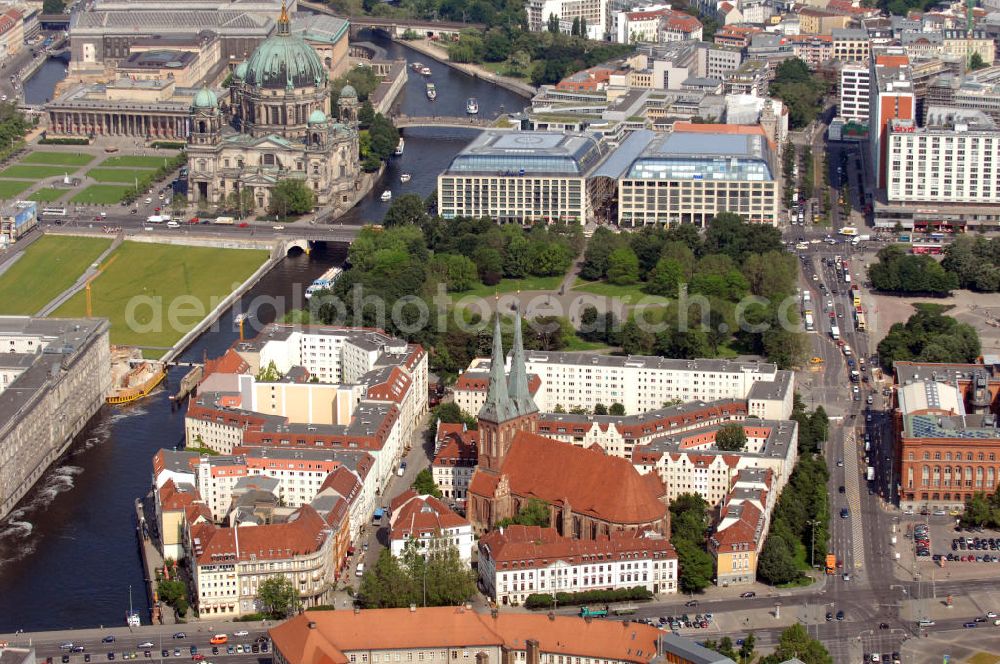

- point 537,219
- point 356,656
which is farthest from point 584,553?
point 537,219

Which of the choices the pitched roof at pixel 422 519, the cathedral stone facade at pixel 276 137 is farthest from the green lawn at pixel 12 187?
the pitched roof at pixel 422 519

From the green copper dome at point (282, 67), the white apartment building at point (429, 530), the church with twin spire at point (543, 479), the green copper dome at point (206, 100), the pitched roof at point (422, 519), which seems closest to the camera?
the white apartment building at point (429, 530)

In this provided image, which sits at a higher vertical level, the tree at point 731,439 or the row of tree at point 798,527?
the tree at point 731,439

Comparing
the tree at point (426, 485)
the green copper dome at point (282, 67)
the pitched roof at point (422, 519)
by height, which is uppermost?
the green copper dome at point (282, 67)

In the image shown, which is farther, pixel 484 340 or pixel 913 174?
Answer: pixel 913 174

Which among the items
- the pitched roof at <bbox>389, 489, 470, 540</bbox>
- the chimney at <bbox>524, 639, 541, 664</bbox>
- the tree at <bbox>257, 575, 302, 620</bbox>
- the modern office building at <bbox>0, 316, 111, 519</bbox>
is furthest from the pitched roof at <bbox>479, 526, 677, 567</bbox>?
the modern office building at <bbox>0, 316, 111, 519</bbox>

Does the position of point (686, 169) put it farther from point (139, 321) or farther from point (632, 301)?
point (139, 321)

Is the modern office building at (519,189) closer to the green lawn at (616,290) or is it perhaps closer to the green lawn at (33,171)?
the green lawn at (616,290)

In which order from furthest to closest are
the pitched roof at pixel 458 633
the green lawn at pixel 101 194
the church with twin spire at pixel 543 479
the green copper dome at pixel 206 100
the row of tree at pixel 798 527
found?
the green copper dome at pixel 206 100 < the green lawn at pixel 101 194 < the church with twin spire at pixel 543 479 < the row of tree at pixel 798 527 < the pitched roof at pixel 458 633
